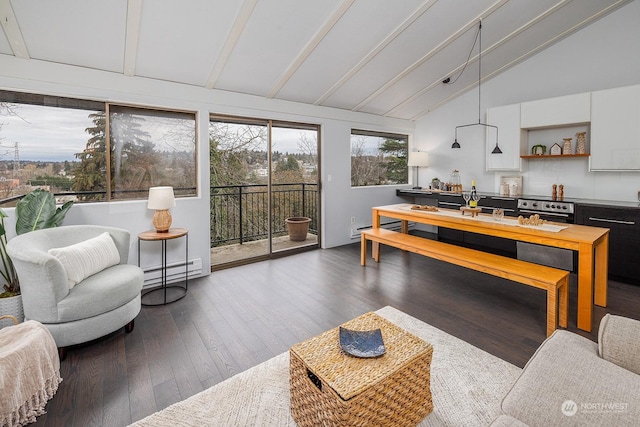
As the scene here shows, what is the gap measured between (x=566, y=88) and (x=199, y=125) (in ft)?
16.5

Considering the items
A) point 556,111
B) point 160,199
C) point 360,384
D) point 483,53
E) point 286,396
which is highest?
point 483,53

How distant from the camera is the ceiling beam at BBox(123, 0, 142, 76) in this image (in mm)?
2521

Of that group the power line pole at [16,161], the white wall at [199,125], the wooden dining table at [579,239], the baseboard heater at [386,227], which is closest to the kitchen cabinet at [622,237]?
the wooden dining table at [579,239]

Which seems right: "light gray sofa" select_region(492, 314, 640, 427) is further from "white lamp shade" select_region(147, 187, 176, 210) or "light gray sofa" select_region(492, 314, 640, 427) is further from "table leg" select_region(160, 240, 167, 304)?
"white lamp shade" select_region(147, 187, 176, 210)

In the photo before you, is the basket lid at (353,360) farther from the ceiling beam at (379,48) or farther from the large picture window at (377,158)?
the large picture window at (377,158)

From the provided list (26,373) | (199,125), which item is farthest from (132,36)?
(26,373)

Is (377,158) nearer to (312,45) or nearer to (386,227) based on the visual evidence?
(386,227)

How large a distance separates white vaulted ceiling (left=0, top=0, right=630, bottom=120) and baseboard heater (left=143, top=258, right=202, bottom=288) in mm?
2113

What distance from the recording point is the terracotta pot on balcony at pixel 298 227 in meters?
5.33

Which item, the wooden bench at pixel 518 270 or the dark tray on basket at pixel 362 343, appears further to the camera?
the wooden bench at pixel 518 270

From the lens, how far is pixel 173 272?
369 cm

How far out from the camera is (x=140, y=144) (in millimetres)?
3543

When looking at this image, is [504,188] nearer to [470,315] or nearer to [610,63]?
[610,63]

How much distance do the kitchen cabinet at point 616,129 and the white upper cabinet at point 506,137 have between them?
0.88 meters
